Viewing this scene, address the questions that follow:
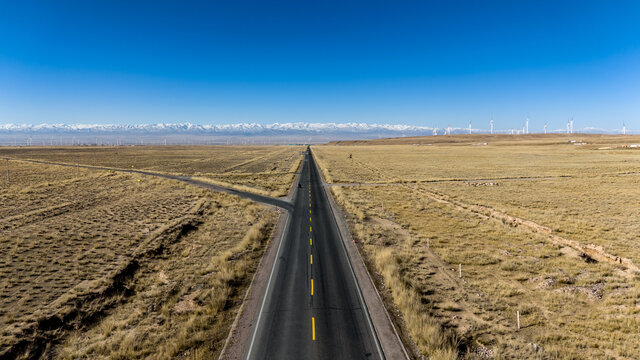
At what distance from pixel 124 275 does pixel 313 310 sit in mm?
14576

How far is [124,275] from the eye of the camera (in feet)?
69.4

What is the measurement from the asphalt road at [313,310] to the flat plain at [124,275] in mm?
2103

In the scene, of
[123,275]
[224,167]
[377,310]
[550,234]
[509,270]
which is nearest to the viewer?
[377,310]

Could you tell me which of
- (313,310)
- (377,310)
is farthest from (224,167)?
(377,310)

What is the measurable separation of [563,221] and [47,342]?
45280 mm

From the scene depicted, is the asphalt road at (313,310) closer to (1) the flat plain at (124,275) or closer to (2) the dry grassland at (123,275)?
(1) the flat plain at (124,275)

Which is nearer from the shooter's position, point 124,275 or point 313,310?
point 313,310

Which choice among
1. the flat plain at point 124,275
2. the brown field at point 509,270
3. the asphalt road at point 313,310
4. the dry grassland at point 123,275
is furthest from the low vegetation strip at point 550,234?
the dry grassland at point 123,275

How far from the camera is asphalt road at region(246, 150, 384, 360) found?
13531 millimetres

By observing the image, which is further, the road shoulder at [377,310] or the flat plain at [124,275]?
the flat plain at [124,275]

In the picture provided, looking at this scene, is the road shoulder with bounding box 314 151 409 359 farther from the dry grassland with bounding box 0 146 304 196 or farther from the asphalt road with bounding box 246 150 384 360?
the dry grassland with bounding box 0 146 304 196

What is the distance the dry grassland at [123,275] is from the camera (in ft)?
47.2

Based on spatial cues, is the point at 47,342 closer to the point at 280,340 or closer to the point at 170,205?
the point at 280,340

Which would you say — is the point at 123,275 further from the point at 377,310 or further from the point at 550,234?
the point at 550,234
